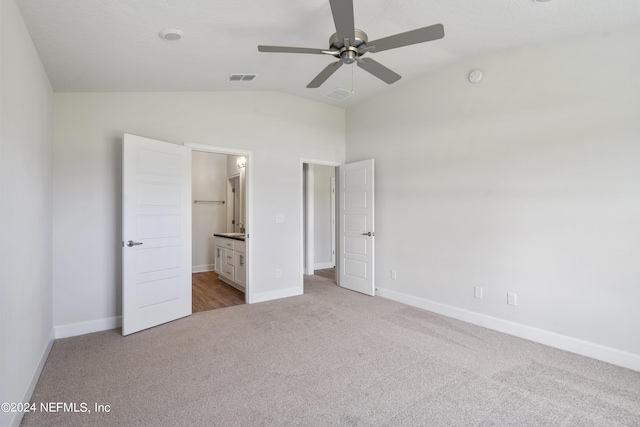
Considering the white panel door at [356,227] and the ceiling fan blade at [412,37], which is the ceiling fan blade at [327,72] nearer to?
the ceiling fan blade at [412,37]

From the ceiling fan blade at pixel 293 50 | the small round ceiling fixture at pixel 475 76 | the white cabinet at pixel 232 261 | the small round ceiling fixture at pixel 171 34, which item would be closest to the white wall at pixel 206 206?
the white cabinet at pixel 232 261

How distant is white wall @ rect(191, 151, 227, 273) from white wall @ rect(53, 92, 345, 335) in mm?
2887

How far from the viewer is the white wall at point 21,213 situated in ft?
5.70

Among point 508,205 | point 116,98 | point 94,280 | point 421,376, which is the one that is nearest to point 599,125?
point 508,205

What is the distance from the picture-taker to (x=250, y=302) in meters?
4.41

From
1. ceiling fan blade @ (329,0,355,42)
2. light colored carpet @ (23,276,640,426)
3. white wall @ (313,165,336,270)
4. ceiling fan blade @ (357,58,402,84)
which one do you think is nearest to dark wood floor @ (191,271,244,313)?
light colored carpet @ (23,276,640,426)

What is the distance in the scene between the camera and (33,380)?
7.50ft

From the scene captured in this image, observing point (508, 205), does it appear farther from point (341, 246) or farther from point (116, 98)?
point (116, 98)

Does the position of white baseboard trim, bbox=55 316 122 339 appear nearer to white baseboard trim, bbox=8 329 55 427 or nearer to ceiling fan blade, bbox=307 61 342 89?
white baseboard trim, bbox=8 329 55 427

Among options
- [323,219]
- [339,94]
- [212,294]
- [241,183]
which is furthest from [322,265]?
[339,94]

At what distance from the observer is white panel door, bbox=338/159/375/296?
4785mm

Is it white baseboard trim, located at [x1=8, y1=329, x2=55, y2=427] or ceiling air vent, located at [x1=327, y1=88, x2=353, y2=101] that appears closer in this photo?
white baseboard trim, located at [x1=8, y1=329, x2=55, y2=427]

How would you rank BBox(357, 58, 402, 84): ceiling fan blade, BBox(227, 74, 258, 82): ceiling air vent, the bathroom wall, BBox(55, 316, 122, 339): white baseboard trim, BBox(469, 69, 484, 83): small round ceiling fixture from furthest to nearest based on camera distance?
the bathroom wall < BBox(227, 74, 258, 82): ceiling air vent < BBox(469, 69, 484, 83): small round ceiling fixture < BBox(55, 316, 122, 339): white baseboard trim < BBox(357, 58, 402, 84): ceiling fan blade

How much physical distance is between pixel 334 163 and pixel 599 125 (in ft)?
11.1
